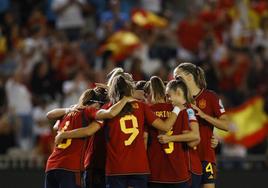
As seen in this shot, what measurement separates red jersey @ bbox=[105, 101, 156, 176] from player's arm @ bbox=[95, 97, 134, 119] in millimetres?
109

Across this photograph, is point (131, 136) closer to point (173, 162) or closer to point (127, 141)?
point (127, 141)

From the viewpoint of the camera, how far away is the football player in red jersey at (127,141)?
1015 centimetres

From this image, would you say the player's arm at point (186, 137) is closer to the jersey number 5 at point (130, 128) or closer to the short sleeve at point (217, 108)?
the jersey number 5 at point (130, 128)

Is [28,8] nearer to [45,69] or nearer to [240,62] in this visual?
[45,69]

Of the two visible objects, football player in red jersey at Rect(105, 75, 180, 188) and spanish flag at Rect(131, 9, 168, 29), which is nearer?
football player in red jersey at Rect(105, 75, 180, 188)

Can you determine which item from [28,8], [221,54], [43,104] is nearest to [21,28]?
[28,8]

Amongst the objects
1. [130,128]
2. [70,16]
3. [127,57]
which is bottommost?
[130,128]

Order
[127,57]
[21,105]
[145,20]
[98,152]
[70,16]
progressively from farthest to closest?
[70,16], [145,20], [127,57], [21,105], [98,152]

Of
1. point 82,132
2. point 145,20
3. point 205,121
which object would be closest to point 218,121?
point 205,121

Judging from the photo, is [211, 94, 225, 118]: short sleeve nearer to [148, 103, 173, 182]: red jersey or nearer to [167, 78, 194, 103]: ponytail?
[167, 78, 194, 103]: ponytail

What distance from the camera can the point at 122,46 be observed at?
1794cm

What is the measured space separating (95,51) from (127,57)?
80 centimetres

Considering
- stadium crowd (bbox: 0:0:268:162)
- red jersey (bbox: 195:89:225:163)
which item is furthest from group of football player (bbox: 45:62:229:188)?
stadium crowd (bbox: 0:0:268:162)

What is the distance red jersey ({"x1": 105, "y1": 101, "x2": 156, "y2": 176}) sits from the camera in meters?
→ 10.1
